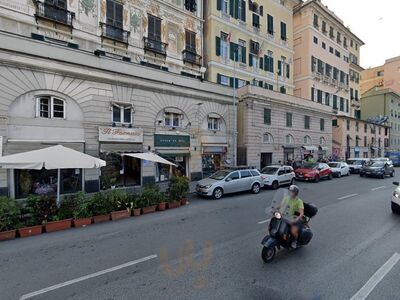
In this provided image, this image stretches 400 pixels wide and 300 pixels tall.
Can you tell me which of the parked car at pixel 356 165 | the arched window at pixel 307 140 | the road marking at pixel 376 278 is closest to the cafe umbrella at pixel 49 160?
the road marking at pixel 376 278

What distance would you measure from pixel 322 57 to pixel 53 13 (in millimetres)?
33424

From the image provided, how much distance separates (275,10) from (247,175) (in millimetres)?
23533

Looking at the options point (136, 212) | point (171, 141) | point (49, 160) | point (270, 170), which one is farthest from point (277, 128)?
point (49, 160)

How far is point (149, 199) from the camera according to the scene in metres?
10.3

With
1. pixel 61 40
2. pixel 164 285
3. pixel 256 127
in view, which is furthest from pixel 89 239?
pixel 256 127

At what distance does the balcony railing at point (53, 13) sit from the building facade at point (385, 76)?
6715cm

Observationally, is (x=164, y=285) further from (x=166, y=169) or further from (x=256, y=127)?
(x=256, y=127)

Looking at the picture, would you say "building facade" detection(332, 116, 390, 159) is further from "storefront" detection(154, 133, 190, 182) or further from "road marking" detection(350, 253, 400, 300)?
"road marking" detection(350, 253, 400, 300)

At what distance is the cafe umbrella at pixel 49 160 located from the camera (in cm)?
844

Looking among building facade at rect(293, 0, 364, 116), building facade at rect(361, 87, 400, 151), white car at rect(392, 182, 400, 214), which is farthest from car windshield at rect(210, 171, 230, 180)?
building facade at rect(361, 87, 400, 151)

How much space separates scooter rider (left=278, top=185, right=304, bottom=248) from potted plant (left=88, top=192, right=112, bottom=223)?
21.4ft

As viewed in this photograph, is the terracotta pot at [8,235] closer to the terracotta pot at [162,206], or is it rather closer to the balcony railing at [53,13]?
the terracotta pot at [162,206]

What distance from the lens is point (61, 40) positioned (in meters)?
15.2

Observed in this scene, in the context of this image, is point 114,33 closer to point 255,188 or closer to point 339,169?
point 255,188
